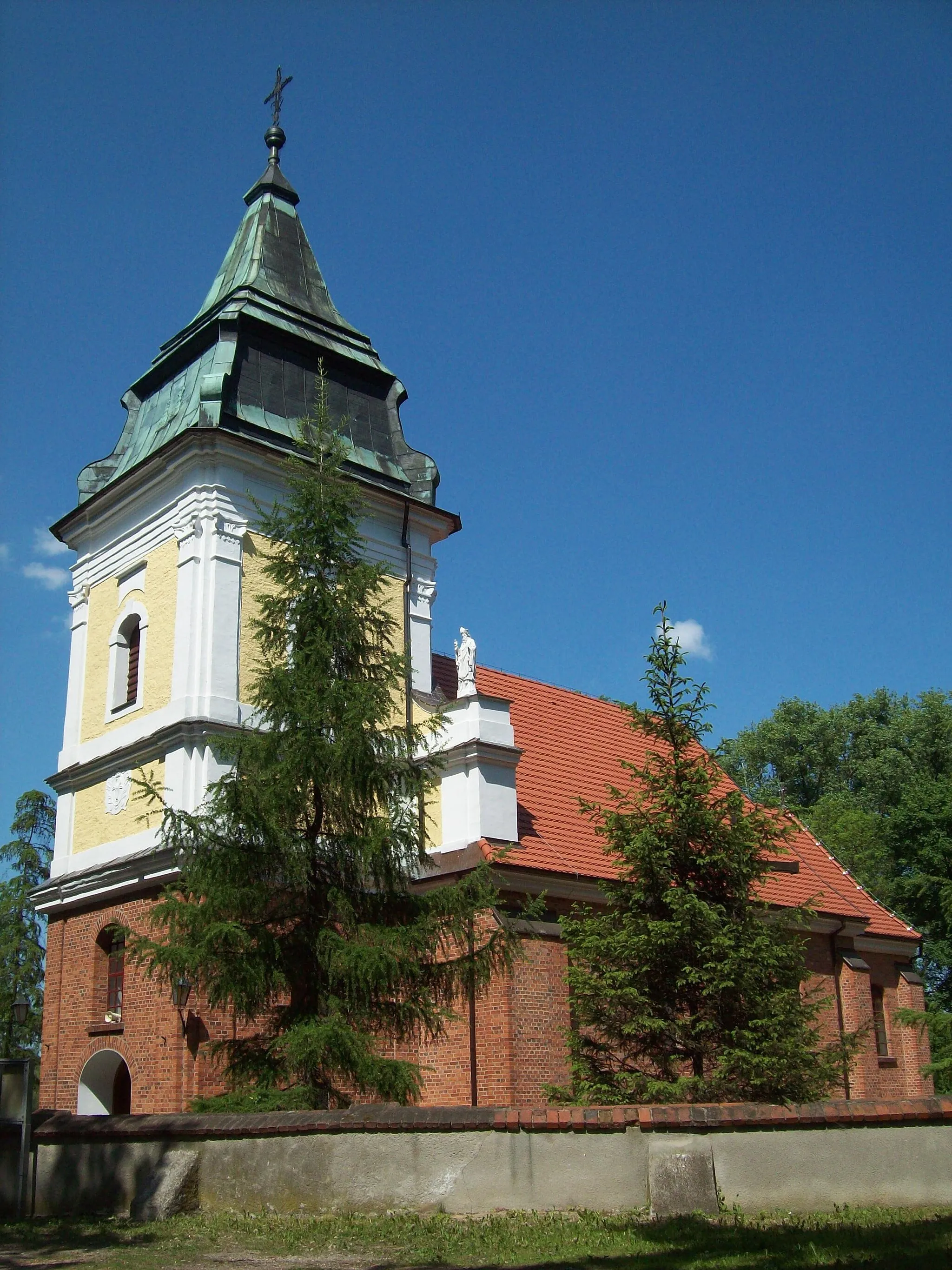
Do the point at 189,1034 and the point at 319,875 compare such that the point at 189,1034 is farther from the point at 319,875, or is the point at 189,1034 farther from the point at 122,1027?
the point at 319,875

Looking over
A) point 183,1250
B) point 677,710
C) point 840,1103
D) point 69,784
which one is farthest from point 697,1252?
point 69,784

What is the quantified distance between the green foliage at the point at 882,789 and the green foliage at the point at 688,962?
13.9m

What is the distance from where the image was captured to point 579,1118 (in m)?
8.97

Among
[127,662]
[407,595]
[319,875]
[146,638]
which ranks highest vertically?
[407,595]

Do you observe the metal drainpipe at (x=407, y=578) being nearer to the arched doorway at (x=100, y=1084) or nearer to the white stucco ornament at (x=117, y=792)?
the white stucco ornament at (x=117, y=792)

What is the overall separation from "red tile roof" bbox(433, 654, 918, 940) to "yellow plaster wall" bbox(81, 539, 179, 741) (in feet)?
16.0

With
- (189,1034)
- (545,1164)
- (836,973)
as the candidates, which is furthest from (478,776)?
(545,1164)

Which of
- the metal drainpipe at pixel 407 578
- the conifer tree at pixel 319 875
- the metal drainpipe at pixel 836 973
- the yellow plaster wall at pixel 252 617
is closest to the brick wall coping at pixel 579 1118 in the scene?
the conifer tree at pixel 319 875

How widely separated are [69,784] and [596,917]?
32.5 feet

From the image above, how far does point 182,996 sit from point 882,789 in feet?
110

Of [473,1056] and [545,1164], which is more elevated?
[473,1056]

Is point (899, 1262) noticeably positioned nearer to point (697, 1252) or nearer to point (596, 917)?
point (697, 1252)

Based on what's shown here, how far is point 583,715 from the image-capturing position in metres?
23.9

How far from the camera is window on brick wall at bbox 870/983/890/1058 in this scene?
79.0 ft
